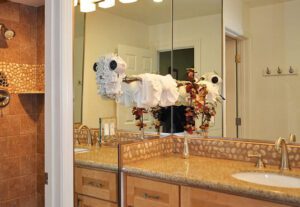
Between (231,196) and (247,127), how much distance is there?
2.24ft

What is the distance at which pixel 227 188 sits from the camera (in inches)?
58.0

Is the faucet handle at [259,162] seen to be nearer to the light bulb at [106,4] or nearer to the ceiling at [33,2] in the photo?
the light bulb at [106,4]

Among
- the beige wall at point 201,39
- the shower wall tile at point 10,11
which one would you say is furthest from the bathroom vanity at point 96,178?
the shower wall tile at point 10,11

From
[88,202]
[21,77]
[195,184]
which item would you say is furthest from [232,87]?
[21,77]

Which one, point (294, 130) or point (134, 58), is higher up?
point (134, 58)

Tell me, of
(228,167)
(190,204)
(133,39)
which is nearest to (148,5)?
(133,39)

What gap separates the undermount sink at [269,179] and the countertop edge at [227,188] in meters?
0.20

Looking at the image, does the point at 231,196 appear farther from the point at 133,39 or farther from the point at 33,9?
the point at 33,9

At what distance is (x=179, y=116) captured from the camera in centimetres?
232

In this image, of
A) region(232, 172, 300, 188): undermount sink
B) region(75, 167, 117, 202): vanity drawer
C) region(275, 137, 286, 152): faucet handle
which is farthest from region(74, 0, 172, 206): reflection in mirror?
region(275, 137, 286, 152): faucet handle

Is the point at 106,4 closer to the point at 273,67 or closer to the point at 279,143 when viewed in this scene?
the point at 273,67

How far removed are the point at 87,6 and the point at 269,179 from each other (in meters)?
1.69

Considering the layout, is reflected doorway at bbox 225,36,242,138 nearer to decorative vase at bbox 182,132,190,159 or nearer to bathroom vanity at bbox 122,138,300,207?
bathroom vanity at bbox 122,138,300,207

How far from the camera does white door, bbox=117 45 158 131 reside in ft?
7.27
